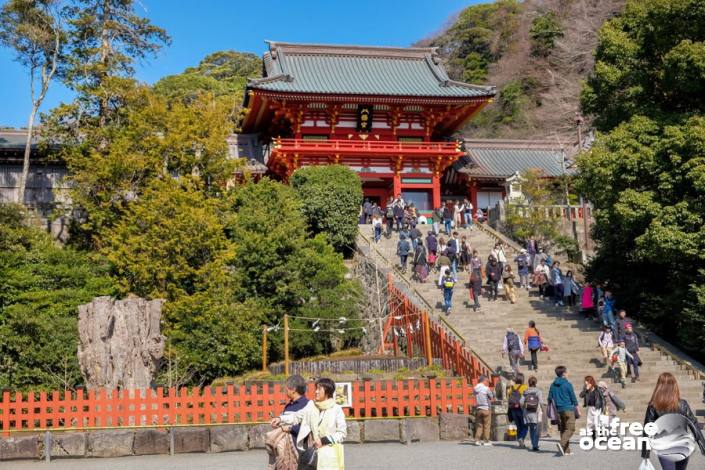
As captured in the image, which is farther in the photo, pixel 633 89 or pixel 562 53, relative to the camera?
pixel 562 53

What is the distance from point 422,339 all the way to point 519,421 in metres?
5.43

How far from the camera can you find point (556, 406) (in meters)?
10.2

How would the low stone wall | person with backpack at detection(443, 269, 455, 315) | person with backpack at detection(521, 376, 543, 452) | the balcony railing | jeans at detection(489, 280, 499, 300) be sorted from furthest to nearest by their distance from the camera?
the balcony railing
jeans at detection(489, 280, 499, 300)
person with backpack at detection(443, 269, 455, 315)
the low stone wall
person with backpack at detection(521, 376, 543, 452)

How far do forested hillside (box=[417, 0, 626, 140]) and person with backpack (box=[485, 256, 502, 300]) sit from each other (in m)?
28.2

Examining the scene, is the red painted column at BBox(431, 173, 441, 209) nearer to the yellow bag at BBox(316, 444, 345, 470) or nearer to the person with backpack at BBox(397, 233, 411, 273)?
the person with backpack at BBox(397, 233, 411, 273)

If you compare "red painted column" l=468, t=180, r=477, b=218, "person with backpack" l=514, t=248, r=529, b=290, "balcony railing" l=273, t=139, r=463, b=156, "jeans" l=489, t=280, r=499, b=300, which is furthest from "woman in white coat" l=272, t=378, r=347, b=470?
"red painted column" l=468, t=180, r=477, b=218

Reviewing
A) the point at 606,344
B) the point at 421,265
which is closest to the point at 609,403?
the point at 606,344

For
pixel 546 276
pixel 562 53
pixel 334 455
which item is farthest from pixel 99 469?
pixel 562 53

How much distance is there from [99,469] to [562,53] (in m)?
48.6

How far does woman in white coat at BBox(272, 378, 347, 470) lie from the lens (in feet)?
20.5

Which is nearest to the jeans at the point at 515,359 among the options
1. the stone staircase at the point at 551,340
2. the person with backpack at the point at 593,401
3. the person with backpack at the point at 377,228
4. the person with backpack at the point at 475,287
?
the stone staircase at the point at 551,340

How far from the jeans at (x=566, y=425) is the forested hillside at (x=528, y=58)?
37.2m

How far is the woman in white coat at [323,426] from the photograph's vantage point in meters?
6.25

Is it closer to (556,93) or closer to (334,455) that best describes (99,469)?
(334,455)
